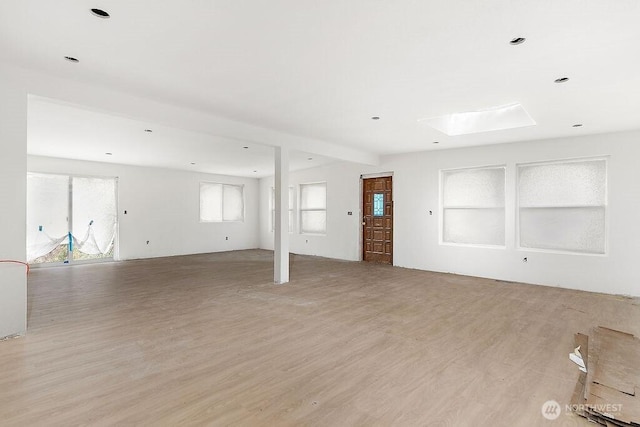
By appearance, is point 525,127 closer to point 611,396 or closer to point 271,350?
point 611,396

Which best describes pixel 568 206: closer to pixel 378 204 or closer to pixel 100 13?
pixel 378 204

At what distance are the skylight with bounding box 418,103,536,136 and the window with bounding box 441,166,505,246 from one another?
1292 millimetres

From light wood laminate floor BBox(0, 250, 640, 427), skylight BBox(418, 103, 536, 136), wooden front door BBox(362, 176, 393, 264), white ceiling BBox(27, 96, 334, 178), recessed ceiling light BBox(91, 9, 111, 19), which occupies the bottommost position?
light wood laminate floor BBox(0, 250, 640, 427)

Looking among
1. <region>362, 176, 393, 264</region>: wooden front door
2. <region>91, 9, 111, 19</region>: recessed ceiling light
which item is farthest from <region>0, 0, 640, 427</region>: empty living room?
<region>362, 176, 393, 264</region>: wooden front door

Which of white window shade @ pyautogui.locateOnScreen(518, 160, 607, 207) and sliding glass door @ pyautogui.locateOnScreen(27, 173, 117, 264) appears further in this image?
sliding glass door @ pyautogui.locateOnScreen(27, 173, 117, 264)

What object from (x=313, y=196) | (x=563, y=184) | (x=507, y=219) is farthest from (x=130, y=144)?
(x=563, y=184)

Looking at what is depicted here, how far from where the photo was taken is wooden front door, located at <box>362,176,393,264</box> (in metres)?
8.04

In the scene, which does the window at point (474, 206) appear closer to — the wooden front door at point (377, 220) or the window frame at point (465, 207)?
the window frame at point (465, 207)

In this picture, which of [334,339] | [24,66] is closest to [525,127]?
[334,339]

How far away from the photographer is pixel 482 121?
554 cm

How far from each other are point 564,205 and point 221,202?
9183 mm

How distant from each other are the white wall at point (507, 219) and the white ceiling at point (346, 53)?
1074 millimetres

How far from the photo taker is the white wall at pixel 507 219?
5176mm

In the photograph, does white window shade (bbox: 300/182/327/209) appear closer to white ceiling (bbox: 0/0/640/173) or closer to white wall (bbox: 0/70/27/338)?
white ceiling (bbox: 0/0/640/173)
